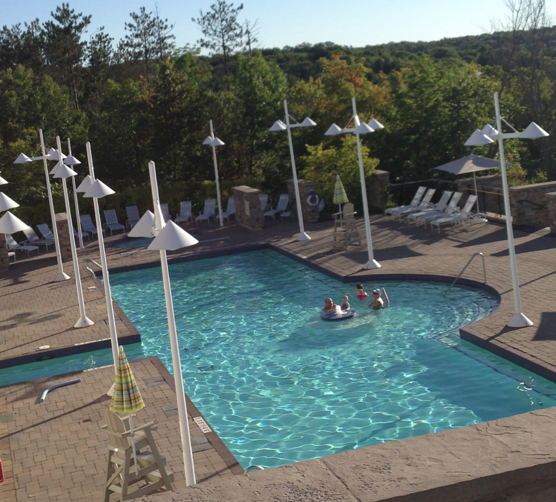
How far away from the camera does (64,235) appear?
20.8 metres

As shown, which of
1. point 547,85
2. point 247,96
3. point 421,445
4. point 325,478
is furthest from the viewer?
point 547,85

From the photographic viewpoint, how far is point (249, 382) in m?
11.2

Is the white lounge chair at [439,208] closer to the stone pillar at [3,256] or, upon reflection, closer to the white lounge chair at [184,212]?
the white lounge chair at [184,212]

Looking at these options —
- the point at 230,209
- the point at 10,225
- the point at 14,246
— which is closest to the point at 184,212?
the point at 230,209

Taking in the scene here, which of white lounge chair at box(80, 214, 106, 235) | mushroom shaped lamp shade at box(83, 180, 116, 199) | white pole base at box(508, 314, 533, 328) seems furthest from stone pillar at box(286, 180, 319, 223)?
mushroom shaped lamp shade at box(83, 180, 116, 199)

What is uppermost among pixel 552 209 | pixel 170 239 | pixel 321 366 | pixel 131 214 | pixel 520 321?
pixel 170 239

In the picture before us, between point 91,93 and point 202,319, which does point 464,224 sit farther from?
point 91,93

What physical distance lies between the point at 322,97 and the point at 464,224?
11676 mm

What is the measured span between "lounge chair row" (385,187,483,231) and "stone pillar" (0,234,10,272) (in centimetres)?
1164

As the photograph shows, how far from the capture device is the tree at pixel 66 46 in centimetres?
4716

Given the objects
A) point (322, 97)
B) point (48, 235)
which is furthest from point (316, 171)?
point (48, 235)

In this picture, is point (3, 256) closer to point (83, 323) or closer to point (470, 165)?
point (83, 323)

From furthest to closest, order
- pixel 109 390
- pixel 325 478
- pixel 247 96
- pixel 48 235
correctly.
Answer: pixel 247 96 < pixel 48 235 < pixel 109 390 < pixel 325 478

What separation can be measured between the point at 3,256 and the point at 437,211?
12754mm
